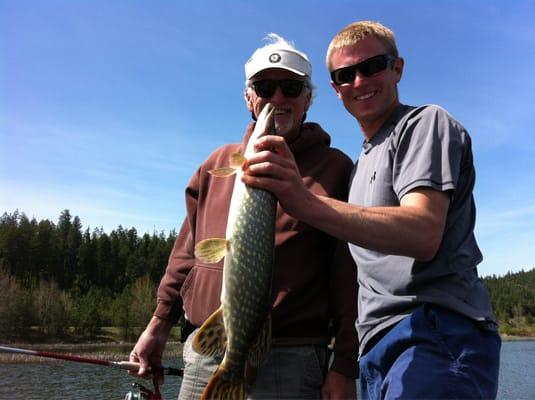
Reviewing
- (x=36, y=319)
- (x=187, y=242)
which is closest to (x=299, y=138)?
(x=187, y=242)

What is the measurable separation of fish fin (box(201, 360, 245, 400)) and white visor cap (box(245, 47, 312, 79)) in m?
2.20

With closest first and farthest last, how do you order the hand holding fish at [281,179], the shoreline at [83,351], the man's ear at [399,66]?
the hand holding fish at [281,179], the man's ear at [399,66], the shoreline at [83,351]

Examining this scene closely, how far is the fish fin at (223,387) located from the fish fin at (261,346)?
17cm

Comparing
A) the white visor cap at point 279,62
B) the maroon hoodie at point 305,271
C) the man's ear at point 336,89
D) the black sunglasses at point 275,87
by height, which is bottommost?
the maroon hoodie at point 305,271

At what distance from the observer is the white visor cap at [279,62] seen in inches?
149

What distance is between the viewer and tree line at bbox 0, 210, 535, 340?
67250 mm

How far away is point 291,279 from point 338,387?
2.67 feet

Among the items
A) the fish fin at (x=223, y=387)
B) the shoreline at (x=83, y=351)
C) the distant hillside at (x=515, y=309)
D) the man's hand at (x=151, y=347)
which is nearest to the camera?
the fish fin at (x=223, y=387)

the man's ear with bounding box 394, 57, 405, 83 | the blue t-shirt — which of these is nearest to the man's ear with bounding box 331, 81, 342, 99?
the man's ear with bounding box 394, 57, 405, 83

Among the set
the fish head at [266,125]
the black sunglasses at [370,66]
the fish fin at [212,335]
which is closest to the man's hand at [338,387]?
the fish fin at [212,335]

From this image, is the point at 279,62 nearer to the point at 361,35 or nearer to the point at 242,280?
the point at 361,35

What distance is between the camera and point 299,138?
158 inches

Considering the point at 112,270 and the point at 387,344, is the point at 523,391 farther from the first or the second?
the point at 112,270

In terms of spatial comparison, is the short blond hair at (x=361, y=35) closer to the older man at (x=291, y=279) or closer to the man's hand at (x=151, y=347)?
the older man at (x=291, y=279)
